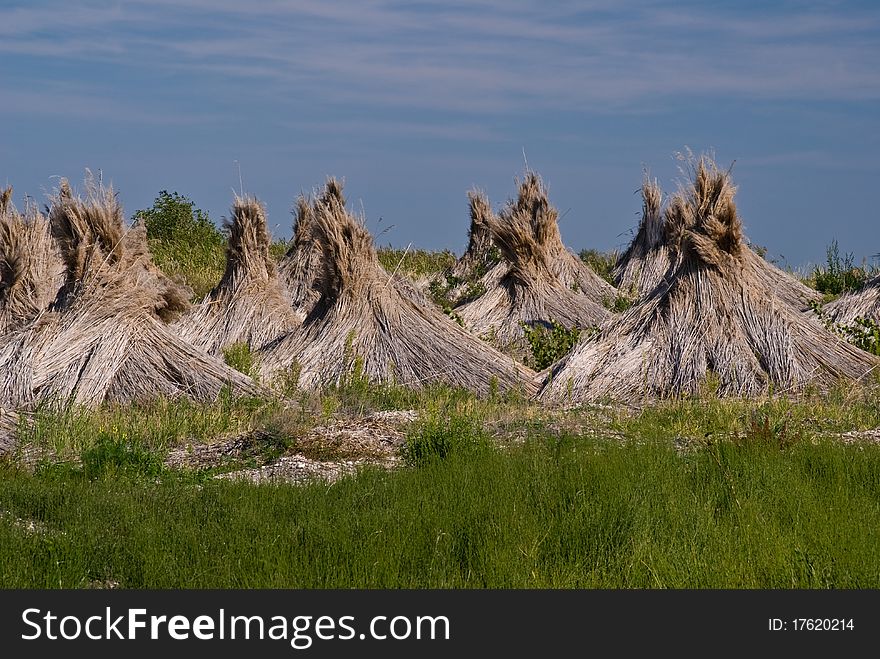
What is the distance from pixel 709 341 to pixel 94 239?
626 cm

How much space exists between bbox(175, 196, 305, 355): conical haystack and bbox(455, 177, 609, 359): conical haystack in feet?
9.56

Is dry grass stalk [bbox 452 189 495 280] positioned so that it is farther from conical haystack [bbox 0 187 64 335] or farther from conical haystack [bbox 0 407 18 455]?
conical haystack [bbox 0 407 18 455]

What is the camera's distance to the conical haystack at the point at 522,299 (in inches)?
660

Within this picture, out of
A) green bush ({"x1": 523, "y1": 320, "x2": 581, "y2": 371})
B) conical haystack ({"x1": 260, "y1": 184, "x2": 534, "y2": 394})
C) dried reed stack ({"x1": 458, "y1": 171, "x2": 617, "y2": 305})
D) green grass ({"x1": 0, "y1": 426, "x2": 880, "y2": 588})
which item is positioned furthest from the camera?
dried reed stack ({"x1": 458, "y1": 171, "x2": 617, "y2": 305})

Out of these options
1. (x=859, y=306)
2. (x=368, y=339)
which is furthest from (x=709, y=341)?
(x=859, y=306)

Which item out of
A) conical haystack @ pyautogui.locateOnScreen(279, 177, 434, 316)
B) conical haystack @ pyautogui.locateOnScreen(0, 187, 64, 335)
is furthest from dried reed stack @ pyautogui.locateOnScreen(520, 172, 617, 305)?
conical haystack @ pyautogui.locateOnScreen(0, 187, 64, 335)

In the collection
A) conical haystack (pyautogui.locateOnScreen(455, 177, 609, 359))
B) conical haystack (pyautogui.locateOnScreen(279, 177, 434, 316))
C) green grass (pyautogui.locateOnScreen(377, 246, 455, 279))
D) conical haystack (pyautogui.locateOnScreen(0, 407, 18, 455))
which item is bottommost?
conical haystack (pyautogui.locateOnScreen(0, 407, 18, 455))

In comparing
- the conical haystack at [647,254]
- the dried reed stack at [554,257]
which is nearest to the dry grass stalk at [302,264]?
the dried reed stack at [554,257]

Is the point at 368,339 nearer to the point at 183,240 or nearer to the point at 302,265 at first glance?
the point at 302,265

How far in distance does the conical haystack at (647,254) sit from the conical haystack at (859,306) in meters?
4.29

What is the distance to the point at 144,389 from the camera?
1103cm

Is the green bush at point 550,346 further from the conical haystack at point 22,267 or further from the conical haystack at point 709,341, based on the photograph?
the conical haystack at point 22,267

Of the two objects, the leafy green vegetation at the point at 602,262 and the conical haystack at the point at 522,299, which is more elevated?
the leafy green vegetation at the point at 602,262

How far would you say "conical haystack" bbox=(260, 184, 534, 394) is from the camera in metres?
12.2
